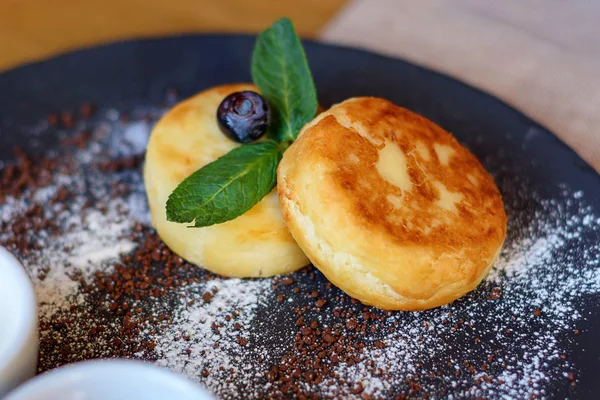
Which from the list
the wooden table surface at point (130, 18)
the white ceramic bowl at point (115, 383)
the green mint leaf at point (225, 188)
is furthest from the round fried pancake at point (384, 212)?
the wooden table surface at point (130, 18)

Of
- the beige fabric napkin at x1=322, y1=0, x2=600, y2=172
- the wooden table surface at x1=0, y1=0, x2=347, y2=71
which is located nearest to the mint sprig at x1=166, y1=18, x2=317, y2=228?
the beige fabric napkin at x1=322, y1=0, x2=600, y2=172

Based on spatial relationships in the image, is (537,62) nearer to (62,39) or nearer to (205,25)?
(205,25)

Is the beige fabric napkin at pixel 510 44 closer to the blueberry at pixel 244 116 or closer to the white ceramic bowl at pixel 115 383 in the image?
the blueberry at pixel 244 116

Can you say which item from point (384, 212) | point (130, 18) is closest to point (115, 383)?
point (384, 212)

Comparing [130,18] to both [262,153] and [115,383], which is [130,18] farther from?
[115,383]

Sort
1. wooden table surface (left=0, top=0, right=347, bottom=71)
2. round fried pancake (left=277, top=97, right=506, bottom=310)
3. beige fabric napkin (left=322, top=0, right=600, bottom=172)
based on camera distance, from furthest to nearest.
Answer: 1. wooden table surface (left=0, top=0, right=347, bottom=71)
2. beige fabric napkin (left=322, top=0, right=600, bottom=172)
3. round fried pancake (left=277, top=97, right=506, bottom=310)

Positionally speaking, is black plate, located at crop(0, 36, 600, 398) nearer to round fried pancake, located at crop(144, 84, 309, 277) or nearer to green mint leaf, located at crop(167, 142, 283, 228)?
round fried pancake, located at crop(144, 84, 309, 277)
